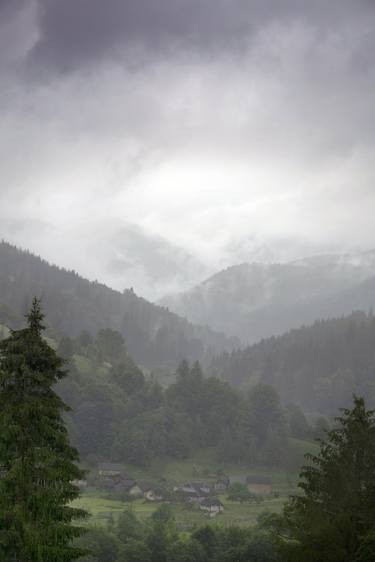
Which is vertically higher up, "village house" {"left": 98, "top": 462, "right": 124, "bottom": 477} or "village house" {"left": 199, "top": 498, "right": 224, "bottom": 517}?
"village house" {"left": 98, "top": 462, "right": 124, "bottom": 477}

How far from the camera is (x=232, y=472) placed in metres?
126

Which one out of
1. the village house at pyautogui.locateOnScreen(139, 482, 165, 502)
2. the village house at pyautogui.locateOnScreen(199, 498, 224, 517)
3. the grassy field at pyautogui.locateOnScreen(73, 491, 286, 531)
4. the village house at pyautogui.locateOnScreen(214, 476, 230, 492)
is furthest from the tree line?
the village house at pyautogui.locateOnScreen(214, 476, 230, 492)

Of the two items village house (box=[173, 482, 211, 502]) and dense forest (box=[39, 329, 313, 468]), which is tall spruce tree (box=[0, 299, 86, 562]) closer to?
village house (box=[173, 482, 211, 502])

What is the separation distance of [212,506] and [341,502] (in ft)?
259

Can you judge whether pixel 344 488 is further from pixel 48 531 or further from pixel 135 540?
pixel 135 540

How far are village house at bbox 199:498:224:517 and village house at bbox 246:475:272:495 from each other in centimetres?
1528

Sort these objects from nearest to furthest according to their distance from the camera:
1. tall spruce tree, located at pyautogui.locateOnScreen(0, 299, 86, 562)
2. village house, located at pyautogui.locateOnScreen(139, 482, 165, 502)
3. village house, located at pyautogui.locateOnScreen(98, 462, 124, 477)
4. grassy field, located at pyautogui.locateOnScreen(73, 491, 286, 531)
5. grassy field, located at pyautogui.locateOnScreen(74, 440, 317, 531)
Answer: tall spruce tree, located at pyautogui.locateOnScreen(0, 299, 86, 562), grassy field, located at pyautogui.locateOnScreen(73, 491, 286, 531), grassy field, located at pyautogui.locateOnScreen(74, 440, 317, 531), village house, located at pyautogui.locateOnScreen(139, 482, 165, 502), village house, located at pyautogui.locateOnScreen(98, 462, 124, 477)

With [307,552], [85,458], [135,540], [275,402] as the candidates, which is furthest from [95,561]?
[275,402]

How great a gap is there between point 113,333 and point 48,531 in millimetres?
165139

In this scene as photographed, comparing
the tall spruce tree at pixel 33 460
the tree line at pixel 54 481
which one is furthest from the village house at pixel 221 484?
the tall spruce tree at pixel 33 460

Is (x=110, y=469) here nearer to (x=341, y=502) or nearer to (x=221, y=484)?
(x=221, y=484)

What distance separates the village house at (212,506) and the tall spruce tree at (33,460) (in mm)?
81500

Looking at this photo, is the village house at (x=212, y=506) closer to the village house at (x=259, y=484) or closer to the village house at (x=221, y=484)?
the village house at (x=221, y=484)

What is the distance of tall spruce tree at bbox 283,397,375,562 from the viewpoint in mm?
24250
